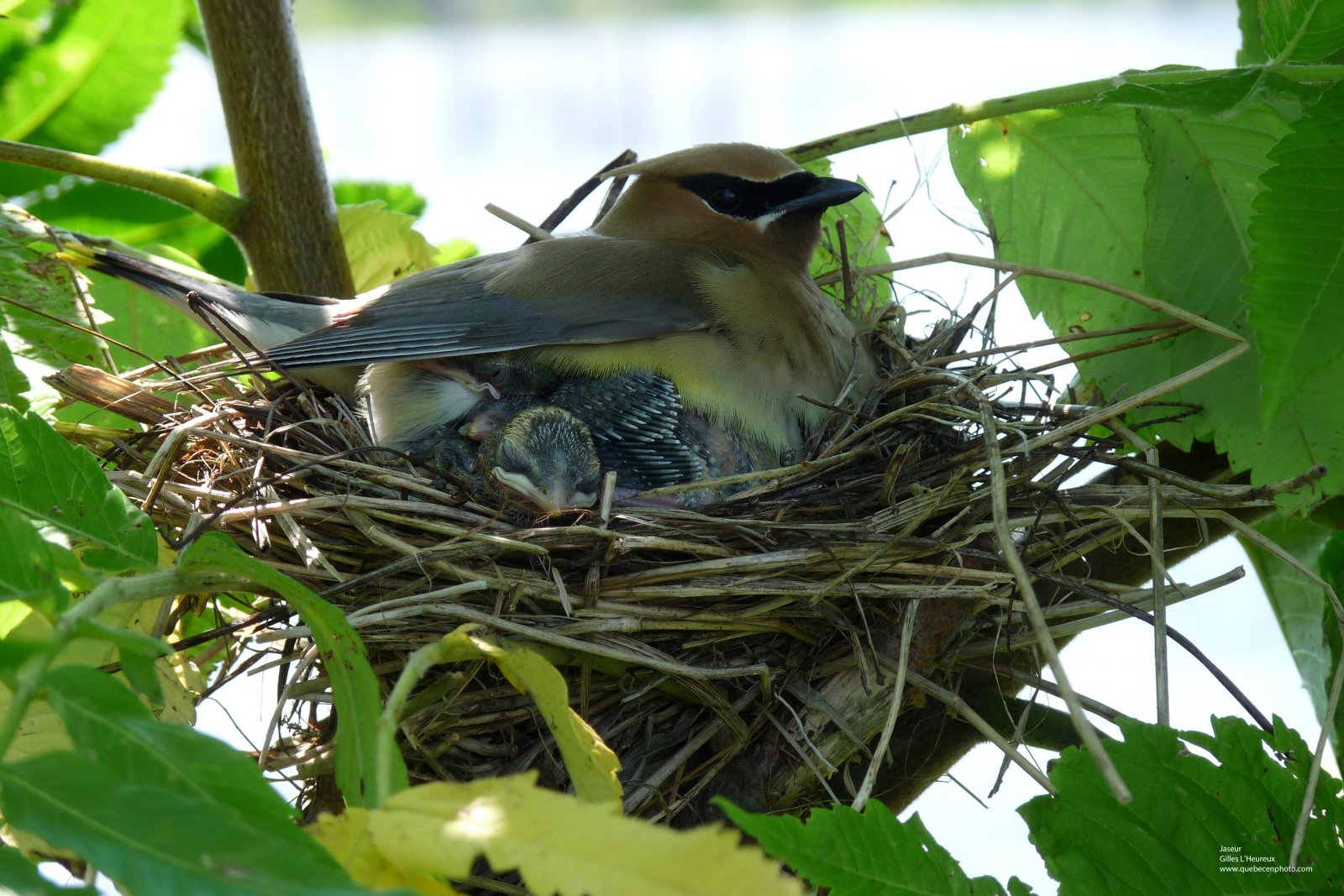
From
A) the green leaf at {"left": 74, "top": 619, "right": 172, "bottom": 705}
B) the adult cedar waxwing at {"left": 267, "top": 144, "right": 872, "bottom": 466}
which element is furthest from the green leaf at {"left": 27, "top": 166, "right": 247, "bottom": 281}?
the green leaf at {"left": 74, "top": 619, "right": 172, "bottom": 705}

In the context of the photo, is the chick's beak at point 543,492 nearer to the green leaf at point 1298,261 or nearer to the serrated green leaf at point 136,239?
the serrated green leaf at point 136,239

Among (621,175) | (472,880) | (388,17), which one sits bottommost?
(472,880)

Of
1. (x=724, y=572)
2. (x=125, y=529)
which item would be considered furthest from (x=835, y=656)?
(x=125, y=529)

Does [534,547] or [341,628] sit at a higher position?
[534,547]

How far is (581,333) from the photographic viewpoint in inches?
104

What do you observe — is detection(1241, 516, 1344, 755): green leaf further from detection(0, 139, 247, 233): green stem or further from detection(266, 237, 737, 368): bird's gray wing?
detection(0, 139, 247, 233): green stem

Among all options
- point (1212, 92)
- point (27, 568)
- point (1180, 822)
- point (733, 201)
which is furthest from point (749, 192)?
point (27, 568)

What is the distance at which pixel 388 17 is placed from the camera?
8.91 metres

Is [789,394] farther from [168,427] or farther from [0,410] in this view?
[0,410]

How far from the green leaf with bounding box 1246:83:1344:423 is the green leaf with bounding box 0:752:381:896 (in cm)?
126

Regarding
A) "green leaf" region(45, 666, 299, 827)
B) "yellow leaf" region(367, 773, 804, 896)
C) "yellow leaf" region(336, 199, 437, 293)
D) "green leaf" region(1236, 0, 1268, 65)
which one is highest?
"green leaf" region(1236, 0, 1268, 65)

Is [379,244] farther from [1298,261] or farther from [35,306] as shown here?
[1298,261]

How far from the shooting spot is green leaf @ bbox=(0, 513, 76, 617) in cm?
115

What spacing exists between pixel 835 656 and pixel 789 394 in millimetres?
783
